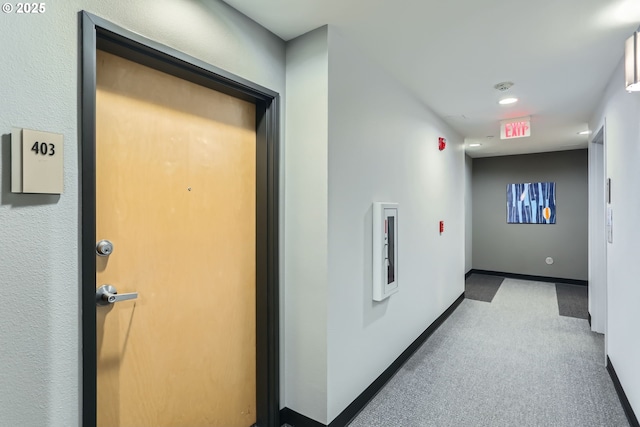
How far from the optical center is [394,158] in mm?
2688

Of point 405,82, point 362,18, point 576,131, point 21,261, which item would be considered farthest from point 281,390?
point 576,131

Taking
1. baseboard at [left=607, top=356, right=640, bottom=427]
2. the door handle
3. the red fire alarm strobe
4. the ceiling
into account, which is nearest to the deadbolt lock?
the door handle

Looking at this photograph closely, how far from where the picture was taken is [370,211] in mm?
2332

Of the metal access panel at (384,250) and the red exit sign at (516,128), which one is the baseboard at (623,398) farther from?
the red exit sign at (516,128)

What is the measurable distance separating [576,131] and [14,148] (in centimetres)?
576

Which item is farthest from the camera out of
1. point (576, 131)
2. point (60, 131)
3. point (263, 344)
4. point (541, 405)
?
point (576, 131)

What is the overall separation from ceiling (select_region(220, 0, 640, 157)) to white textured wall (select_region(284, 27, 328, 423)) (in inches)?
9.9

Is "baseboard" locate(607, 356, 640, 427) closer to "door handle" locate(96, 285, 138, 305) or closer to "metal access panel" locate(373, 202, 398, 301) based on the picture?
"metal access panel" locate(373, 202, 398, 301)

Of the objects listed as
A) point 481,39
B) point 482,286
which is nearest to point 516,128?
point 481,39

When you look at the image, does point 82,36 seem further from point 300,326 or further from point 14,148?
point 300,326

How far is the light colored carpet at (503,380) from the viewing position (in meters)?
2.13

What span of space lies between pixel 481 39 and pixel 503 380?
2520 millimetres

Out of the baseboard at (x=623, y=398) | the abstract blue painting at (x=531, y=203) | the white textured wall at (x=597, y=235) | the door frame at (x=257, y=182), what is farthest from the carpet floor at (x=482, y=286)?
the door frame at (x=257, y=182)

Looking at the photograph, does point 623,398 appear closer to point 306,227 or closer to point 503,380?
point 503,380
